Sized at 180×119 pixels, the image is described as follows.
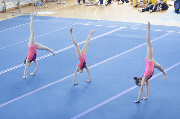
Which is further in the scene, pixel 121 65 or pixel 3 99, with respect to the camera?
pixel 121 65

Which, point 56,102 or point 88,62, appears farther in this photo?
point 88,62

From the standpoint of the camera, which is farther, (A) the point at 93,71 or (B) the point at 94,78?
(A) the point at 93,71

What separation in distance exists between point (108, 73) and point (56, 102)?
196 centimetres

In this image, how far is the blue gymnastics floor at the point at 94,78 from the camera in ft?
20.8

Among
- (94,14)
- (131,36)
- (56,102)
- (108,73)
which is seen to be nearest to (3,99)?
(56,102)

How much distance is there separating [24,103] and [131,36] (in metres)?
5.80

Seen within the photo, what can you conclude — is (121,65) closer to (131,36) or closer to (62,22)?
(131,36)

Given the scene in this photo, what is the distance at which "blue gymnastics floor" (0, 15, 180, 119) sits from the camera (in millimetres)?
6332

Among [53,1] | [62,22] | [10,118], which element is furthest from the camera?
[53,1]

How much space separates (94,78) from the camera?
7898 mm

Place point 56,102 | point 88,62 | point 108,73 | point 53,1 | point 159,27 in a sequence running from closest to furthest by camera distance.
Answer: point 56,102, point 108,73, point 88,62, point 159,27, point 53,1

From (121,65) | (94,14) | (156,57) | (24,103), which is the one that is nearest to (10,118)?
(24,103)

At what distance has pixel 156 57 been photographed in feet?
30.0

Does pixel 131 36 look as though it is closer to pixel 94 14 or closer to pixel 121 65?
pixel 121 65
